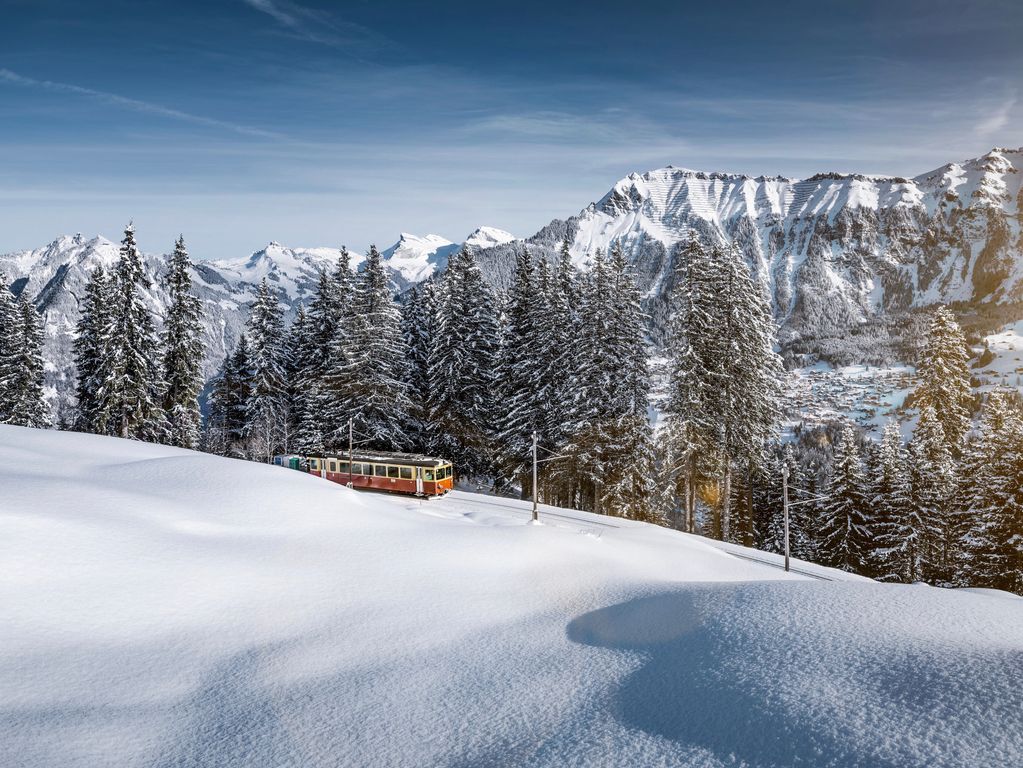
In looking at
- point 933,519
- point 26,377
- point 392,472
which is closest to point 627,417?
point 392,472

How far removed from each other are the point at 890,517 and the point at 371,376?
36.3m

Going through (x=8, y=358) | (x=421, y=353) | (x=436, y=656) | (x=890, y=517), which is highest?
(x=421, y=353)

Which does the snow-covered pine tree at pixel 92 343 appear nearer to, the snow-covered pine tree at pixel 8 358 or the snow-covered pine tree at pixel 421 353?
the snow-covered pine tree at pixel 8 358

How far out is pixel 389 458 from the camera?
34.6 m

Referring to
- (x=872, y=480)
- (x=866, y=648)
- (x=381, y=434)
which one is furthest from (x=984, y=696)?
(x=872, y=480)

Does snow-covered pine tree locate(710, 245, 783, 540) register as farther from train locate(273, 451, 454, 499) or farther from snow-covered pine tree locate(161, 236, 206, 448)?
snow-covered pine tree locate(161, 236, 206, 448)

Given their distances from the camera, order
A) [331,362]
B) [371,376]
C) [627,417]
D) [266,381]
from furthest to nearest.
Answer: [266,381], [331,362], [371,376], [627,417]

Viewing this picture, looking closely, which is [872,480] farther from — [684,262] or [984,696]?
[984,696]

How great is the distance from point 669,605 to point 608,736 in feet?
15.4

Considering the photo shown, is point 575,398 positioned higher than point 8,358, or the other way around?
point 8,358

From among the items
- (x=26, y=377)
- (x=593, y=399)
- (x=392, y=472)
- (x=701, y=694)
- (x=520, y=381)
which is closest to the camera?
(x=701, y=694)

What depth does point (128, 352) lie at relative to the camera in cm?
3991

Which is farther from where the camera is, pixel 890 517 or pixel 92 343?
pixel 92 343

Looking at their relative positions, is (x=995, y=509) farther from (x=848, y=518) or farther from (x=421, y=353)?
(x=421, y=353)
